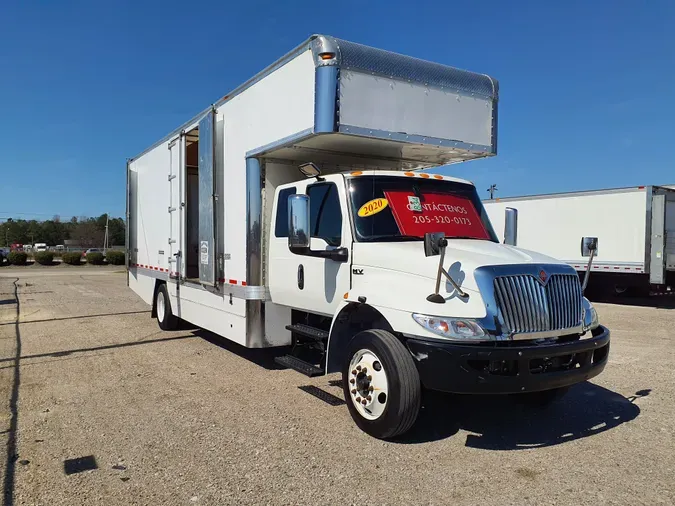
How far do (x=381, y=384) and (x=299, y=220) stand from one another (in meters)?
1.67

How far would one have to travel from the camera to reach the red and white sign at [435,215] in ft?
16.9

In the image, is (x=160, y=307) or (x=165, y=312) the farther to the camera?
(x=160, y=307)

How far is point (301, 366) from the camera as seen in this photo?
550cm

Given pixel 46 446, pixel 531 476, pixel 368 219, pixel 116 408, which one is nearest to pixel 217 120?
pixel 368 219

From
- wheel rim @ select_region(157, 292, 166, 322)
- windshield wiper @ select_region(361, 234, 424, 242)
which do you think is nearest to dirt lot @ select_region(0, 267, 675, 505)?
windshield wiper @ select_region(361, 234, 424, 242)

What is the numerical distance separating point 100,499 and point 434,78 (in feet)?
15.9

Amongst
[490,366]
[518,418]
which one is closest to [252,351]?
[518,418]

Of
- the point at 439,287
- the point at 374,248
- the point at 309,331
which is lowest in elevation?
the point at 309,331

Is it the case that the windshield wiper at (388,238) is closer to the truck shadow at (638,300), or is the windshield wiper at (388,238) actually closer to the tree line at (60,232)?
the truck shadow at (638,300)

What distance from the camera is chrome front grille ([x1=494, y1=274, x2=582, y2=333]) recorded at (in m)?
4.17

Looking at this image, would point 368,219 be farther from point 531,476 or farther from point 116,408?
point 116,408

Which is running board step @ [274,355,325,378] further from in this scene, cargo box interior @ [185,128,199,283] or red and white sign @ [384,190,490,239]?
cargo box interior @ [185,128,199,283]

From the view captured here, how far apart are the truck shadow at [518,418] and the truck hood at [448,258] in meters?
1.46

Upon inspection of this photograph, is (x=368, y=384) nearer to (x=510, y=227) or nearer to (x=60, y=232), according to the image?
(x=510, y=227)
